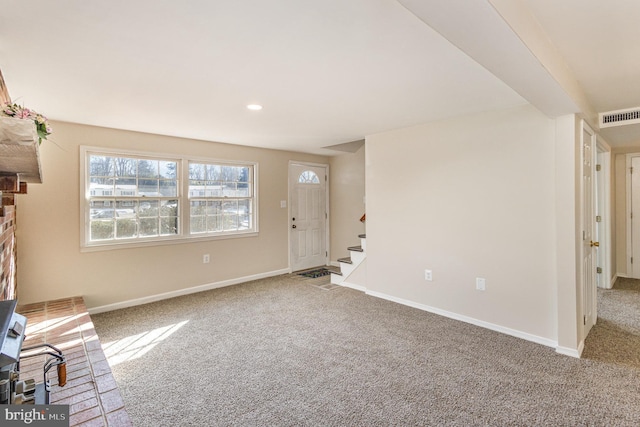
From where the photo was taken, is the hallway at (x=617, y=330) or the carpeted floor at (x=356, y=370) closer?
the carpeted floor at (x=356, y=370)

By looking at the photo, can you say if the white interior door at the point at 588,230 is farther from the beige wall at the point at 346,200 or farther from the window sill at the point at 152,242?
the window sill at the point at 152,242

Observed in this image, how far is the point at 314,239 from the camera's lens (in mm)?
6094

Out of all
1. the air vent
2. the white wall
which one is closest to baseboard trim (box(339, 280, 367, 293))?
the white wall

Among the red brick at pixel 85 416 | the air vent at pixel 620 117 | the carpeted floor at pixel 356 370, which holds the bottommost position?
the carpeted floor at pixel 356 370

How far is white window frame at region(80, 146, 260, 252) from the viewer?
3.61 meters

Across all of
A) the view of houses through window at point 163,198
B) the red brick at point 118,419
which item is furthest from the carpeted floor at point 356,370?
the view of houses through window at point 163,198

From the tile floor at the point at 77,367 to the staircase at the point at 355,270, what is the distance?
3.10 m

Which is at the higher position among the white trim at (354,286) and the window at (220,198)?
the window at (220,198)

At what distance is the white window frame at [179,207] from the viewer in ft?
11.9

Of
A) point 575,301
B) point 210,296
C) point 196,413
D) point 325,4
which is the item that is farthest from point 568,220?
point 210,296

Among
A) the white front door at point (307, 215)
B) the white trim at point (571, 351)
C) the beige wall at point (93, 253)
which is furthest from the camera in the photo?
the white front door at point (307, 215)

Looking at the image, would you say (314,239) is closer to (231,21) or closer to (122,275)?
(122,275)

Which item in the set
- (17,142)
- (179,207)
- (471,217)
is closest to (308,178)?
(179,207)

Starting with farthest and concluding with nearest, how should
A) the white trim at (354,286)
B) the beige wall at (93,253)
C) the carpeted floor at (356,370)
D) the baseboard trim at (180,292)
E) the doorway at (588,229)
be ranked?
the white trim at (354,286) → the baseboard trim at (180,292) → the beige wall at (93,253) → the doorway at (588,229) → the carpeted floor at (356,370)
